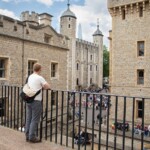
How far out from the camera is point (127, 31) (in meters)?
21.7

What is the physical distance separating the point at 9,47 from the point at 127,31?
11430 mm

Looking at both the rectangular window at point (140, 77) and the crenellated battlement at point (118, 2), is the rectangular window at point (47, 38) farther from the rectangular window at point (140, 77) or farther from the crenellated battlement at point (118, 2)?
the rectangular window at point (140, 77)

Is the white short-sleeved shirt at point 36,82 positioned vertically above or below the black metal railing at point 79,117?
above

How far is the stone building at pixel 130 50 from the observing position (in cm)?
2064

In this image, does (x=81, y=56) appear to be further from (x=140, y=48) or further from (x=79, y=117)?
(x=79, y=117)

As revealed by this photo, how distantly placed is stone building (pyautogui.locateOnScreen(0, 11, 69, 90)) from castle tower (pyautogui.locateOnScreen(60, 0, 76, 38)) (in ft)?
87.0

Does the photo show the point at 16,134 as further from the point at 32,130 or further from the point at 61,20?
the point at 61,20

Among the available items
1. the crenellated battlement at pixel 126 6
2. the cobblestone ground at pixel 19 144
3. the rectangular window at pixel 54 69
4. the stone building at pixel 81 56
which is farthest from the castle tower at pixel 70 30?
the cobblestone ground at pixel 19 144

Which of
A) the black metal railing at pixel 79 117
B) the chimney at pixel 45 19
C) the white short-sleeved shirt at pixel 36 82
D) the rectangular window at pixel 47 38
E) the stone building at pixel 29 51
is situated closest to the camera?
the black metal railing at pixel 79 117

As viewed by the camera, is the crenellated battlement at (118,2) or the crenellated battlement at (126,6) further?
the crenellated battlement at (118,2)

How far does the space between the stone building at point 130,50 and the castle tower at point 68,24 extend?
2585 cm

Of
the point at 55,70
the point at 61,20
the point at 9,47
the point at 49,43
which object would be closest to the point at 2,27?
the point at 9,47

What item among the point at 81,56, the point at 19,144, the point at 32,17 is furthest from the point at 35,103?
the point at 81,56

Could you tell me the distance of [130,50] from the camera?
21.5 m
